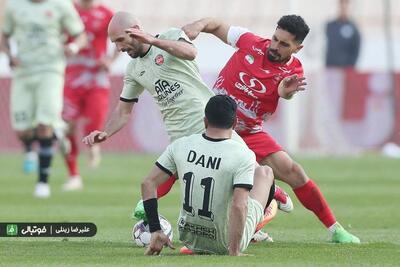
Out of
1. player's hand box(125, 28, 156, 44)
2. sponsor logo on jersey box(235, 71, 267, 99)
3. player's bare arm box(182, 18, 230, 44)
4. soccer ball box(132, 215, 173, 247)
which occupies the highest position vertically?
player's hand box(125, 28, 156, 44)

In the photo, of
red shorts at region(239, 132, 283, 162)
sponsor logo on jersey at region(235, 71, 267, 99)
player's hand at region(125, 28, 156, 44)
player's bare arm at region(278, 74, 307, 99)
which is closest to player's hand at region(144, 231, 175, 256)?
player's hand at region(125, 28, 156, 44)

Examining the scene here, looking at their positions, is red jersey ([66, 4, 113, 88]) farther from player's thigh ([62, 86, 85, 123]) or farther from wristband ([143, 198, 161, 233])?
wristband ([143, 198, 161, 233])

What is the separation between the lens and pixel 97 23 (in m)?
18.8

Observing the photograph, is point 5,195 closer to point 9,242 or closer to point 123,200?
point 123,200

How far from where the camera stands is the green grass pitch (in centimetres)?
924

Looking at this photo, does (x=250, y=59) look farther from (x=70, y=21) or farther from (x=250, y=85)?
(x=70, y=21)

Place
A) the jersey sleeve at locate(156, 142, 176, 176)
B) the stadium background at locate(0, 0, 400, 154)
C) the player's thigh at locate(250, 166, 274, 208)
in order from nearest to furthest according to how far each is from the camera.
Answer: the jersey sleeve at locate(156, 142, 176, 176), the player's thigh at locate(250, 166, 274, 208), the stadium background at locate(0, 0, 400, 154)

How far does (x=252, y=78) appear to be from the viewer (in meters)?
11.0

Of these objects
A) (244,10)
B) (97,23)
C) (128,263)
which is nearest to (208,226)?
(128,263)

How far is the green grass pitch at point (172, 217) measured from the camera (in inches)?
364

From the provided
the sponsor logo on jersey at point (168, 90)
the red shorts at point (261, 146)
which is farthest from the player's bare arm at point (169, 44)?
the red shorts at point (261, 146)

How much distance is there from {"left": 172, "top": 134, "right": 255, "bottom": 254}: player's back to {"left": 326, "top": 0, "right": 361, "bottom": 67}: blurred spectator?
15.7 m

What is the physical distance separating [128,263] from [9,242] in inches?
79.4

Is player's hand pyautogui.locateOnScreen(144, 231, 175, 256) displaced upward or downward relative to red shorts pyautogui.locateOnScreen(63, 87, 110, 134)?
upward
